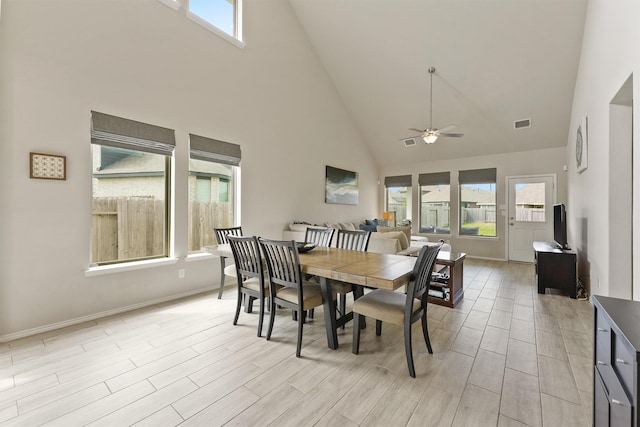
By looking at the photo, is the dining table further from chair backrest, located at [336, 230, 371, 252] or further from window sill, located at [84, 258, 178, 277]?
window sill, located at [84, 258, 178, 277]

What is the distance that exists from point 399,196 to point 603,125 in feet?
17.3

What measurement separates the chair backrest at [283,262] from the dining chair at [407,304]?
0.54 metres

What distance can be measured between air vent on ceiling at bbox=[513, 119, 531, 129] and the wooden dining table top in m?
5.18

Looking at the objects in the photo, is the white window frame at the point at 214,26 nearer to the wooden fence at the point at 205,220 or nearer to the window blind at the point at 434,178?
the wooden fence at the point at 205,220

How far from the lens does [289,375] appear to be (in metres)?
1.96

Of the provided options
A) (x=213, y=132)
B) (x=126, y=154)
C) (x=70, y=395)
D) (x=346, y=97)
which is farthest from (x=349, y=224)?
(x=70, y=395)

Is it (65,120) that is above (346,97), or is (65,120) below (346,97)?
below

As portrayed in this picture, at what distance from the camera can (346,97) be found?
21.6 feet

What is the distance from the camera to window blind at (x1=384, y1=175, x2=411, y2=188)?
25.7ft

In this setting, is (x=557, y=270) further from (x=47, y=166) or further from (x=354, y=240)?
(x=47, y=166)

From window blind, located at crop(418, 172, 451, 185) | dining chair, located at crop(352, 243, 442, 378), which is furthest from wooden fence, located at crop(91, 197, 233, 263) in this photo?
window blind, located at crop(418, 172, 451, 185)

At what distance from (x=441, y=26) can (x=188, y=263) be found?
526 centimetres

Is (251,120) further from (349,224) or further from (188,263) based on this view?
(349,224)

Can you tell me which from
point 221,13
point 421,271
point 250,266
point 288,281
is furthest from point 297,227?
point 221,13
